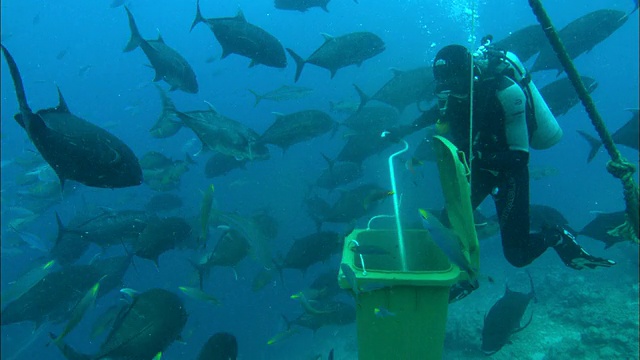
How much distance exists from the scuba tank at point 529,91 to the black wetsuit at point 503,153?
0.58 feet

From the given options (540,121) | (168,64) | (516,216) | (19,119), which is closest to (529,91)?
(540,121)

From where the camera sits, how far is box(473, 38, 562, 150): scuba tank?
343cm

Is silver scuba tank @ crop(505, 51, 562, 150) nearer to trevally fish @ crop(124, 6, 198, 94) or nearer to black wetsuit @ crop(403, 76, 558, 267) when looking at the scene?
black wetsuit @ crop(403, 76, 558, 267)

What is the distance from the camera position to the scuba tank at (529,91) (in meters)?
3.43

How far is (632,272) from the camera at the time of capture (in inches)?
328

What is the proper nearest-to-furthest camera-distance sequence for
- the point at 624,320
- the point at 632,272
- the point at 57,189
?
1. the point at 624,320
2. the point at 632,272
3. the point at 57,189

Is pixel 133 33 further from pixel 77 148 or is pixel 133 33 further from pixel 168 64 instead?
pixel 77 148

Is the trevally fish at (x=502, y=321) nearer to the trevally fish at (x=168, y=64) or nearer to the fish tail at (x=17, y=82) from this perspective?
the fish tail at (x=17, y=82)

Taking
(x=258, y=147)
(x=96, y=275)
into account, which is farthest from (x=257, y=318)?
(x=258, y=147)

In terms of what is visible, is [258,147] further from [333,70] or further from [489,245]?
[489,245]

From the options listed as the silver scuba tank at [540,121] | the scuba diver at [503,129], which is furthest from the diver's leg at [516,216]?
the silver scuba tank at [540,121]

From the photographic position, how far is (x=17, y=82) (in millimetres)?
2238

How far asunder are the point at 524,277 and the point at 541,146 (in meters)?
7.54

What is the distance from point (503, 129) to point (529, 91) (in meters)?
0.67
